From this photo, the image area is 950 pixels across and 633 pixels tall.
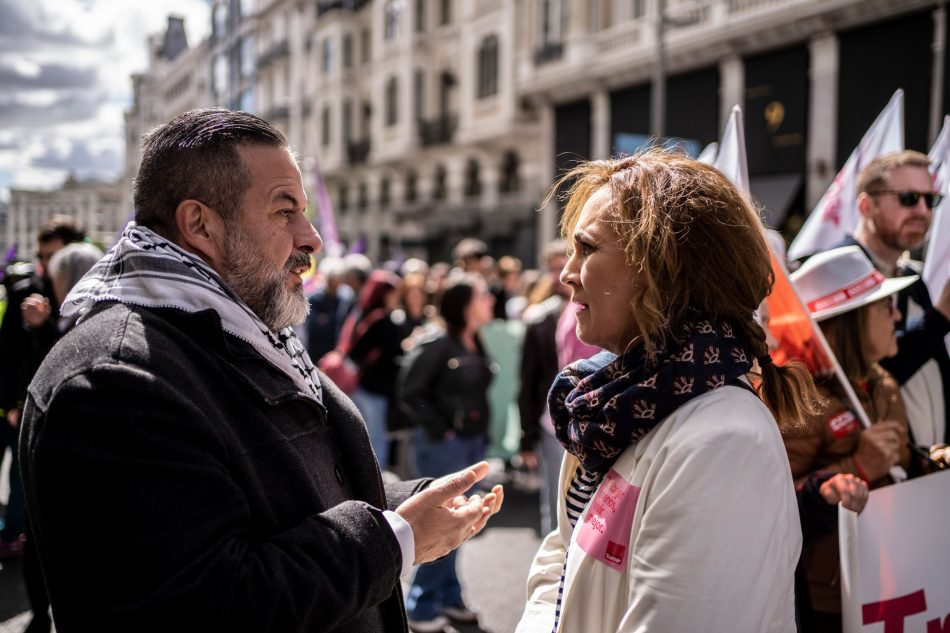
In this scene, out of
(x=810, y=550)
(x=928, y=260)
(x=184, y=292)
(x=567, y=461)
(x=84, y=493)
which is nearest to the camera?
(x=84, y=493)

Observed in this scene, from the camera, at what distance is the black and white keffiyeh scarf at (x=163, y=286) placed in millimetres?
1480

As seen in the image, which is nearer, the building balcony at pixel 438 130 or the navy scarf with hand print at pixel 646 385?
the navy scarf with hand print at pixel 646 385

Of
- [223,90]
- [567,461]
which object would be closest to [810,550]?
[567,461]

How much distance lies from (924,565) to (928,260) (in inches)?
78.8

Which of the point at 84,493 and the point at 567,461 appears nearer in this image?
the point at 84,493

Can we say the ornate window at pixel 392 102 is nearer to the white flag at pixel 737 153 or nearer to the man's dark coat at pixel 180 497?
the white flag at pixel 737 153

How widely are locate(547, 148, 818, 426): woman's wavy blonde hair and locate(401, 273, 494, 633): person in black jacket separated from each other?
2.98 metres

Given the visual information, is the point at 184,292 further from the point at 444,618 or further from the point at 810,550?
the point at 444,618

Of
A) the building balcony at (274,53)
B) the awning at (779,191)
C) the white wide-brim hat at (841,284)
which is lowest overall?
the white wide-brim hat at (841,284)

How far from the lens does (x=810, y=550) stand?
2424 millimetres

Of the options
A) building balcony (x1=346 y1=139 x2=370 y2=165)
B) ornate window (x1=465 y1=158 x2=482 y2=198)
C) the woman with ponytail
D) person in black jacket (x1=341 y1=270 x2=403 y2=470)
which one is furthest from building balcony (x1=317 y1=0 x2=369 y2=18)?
the woman with ponytail

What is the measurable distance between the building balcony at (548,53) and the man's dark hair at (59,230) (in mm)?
16577

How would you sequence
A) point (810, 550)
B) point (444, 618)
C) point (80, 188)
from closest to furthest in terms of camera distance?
point (810, 550), point (444, 618), point (80, 188)

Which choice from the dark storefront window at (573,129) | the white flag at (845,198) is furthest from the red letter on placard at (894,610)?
the dark storefront window at (573,129)
